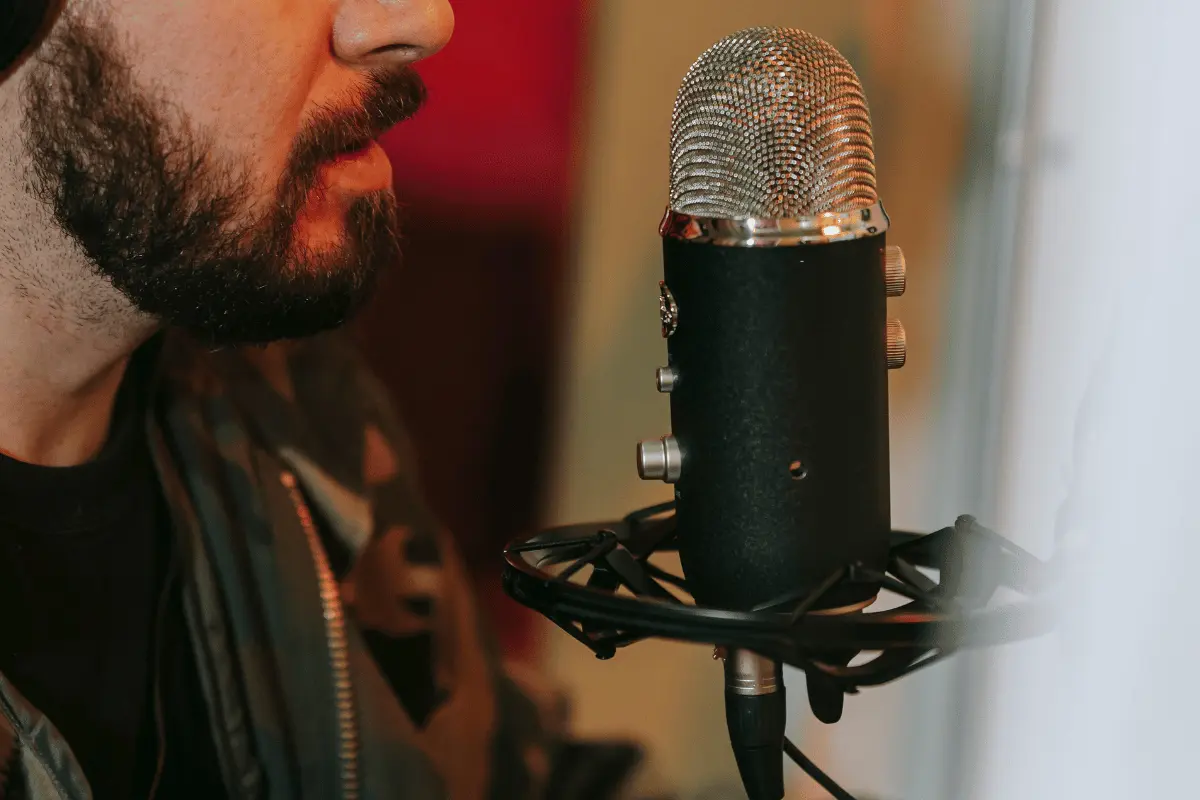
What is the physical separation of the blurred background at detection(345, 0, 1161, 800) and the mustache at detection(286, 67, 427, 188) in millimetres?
280

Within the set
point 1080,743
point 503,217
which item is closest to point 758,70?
point 1080,743

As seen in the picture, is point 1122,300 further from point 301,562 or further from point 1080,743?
point 301,562

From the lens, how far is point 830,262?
20.3 inches

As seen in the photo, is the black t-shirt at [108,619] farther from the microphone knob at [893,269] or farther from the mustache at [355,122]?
the microphone knob at [893,269]

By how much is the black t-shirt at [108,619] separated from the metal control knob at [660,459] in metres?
0.56

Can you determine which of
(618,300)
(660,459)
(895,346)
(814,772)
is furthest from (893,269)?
(618,300)

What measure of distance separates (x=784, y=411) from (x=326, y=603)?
2.14 ft

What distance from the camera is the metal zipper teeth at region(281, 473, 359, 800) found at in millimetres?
1007

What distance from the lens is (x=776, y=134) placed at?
52 cm

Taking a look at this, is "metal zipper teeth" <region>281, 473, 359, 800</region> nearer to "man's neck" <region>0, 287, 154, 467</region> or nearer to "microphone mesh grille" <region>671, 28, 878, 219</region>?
"man's neck" <region>0, 287, 154, 467</region>

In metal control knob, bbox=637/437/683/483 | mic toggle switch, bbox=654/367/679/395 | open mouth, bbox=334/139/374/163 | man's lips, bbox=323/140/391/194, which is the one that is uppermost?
open mouth, bbox=334/139/374/163

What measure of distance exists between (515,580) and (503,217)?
68 cm

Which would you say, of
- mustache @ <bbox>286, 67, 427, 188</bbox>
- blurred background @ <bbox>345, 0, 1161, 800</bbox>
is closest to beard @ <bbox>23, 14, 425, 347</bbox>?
mustache @ <bbox>286, 67, 427, 188</bbox>

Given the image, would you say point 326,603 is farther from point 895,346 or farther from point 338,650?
point 895,346
